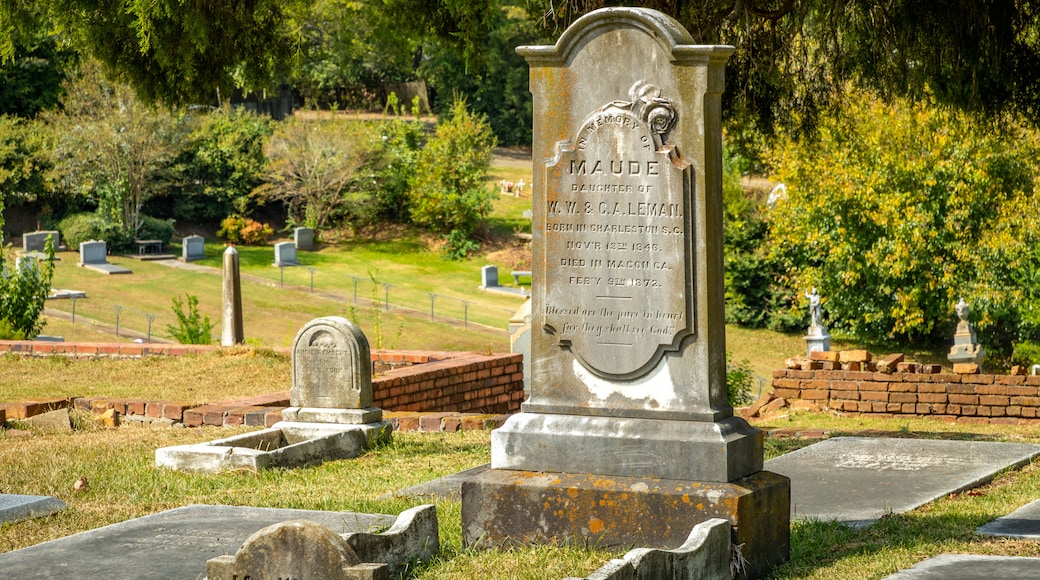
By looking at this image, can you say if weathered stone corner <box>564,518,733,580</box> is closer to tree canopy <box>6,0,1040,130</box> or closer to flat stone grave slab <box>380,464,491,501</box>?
flat stone grave slab <box>380,464,491,501</box>

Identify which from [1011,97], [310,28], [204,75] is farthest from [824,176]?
[310,28]

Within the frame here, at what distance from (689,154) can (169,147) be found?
31844 millimetres

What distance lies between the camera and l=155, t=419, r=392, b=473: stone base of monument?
8.27 metres

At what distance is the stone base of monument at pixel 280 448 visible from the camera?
27.1 ft

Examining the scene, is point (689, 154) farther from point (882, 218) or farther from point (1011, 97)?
point (882, 218)

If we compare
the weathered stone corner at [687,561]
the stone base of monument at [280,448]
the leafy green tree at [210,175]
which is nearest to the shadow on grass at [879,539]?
the weathered stone corner at [687,561]

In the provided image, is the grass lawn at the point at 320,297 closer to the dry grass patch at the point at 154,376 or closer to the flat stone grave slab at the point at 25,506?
the dry grass patch at the point at 154,376

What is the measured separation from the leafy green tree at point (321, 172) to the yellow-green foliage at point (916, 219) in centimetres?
1473

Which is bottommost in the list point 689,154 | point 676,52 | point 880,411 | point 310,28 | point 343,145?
point 880,411

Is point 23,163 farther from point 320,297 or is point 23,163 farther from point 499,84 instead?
point 499,84

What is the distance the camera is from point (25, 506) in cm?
669

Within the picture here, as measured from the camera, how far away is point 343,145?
1481 inches

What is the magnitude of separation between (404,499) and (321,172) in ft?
104

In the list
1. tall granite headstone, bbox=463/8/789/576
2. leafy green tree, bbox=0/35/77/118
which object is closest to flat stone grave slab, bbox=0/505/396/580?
tall granite headstone, bbox=463/8/789/576
